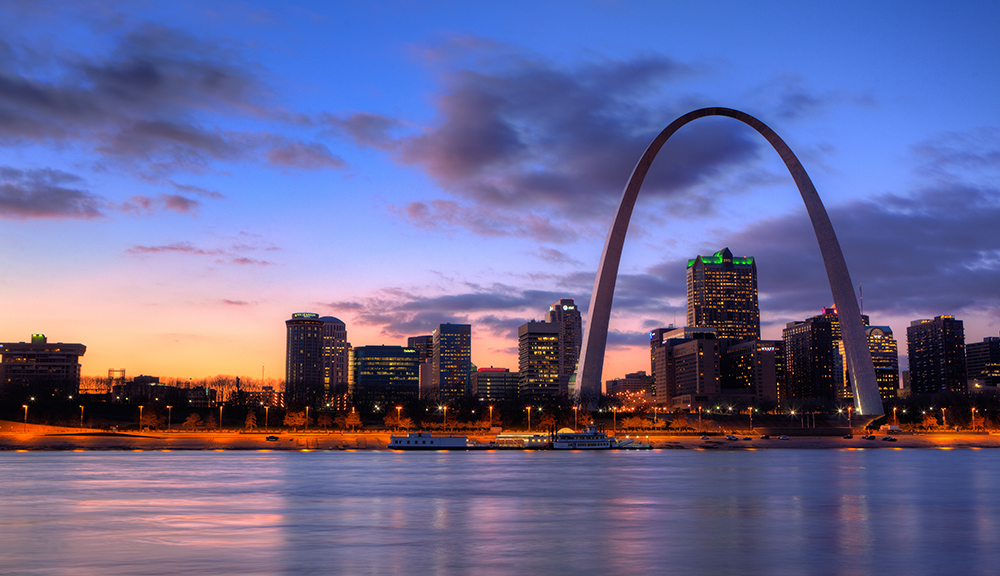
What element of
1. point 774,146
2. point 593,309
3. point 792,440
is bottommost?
point 792,440

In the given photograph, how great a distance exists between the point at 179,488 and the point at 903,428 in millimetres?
101542

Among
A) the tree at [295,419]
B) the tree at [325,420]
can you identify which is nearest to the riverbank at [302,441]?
the tree at [295,419]

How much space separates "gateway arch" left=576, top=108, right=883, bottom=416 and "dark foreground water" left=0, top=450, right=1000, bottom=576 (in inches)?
1630

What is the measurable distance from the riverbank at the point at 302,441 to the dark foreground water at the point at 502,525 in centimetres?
4673

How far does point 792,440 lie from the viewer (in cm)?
9531

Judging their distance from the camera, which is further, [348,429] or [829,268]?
[348,429]

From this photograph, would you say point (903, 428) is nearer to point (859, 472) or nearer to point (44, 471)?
point (859, 472)

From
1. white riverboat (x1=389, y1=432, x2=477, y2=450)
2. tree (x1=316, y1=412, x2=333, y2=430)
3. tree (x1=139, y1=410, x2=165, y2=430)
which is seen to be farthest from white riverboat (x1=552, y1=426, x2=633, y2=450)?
tree (x1=139, y1=410, x2=165, y2=430)

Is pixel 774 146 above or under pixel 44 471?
above

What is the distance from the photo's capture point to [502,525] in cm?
2203

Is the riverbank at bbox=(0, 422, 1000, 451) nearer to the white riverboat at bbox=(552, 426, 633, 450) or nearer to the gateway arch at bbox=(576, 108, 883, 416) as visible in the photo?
the white riverboat at bbox=(552, 426, 633, 450)

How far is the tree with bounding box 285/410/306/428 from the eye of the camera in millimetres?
109438

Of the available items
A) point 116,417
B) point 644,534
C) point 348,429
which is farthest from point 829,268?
point 116,417

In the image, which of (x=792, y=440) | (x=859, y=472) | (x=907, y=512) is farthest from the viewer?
(x=792, y=440)
